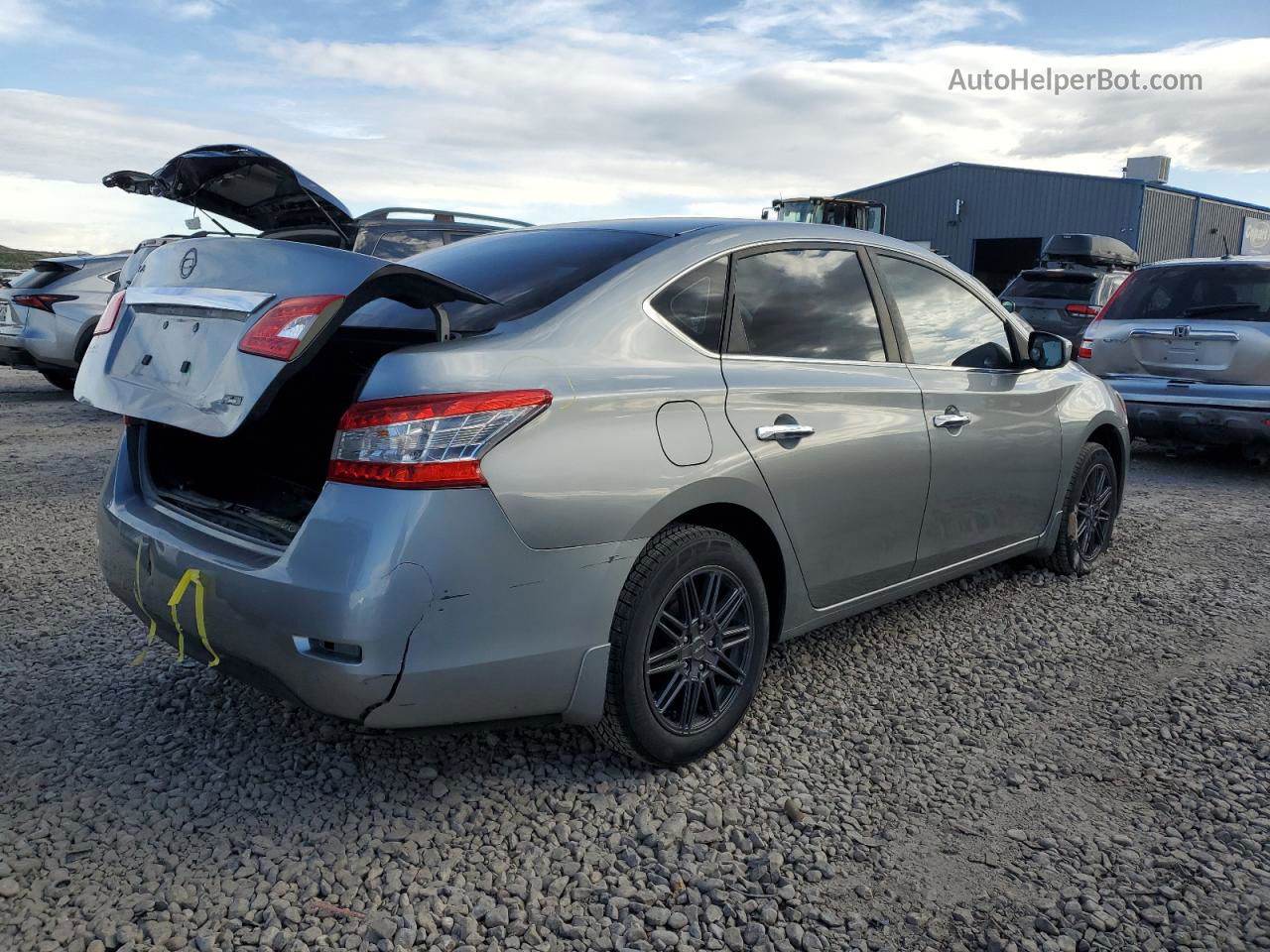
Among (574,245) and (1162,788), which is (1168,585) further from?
(574,245)

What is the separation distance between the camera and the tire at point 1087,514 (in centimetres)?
489

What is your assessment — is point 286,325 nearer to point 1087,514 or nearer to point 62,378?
point 1087,514

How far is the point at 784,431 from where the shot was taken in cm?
311

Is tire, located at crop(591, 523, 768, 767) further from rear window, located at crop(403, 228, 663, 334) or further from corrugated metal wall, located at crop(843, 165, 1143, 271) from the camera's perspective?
corrugated metal wall, located at crop(843, 165, 1143, 271)

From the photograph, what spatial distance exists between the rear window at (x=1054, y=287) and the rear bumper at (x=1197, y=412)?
179 inches

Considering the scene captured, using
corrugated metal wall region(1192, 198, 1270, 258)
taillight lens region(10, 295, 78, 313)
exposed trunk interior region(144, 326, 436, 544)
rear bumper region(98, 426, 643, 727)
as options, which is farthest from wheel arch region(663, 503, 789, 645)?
corrugated metal wall region(1192, 198, 1270, 258)

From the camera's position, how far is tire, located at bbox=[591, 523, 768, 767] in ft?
8.98

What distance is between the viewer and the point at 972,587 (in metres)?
4.88

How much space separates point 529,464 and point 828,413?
121 centimetres

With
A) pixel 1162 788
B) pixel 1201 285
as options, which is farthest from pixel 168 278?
pixel 1201 285

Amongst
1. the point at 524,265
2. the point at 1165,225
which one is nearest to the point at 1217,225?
the point at 1165,225

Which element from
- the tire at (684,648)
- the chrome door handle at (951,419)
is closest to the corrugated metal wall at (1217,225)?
the chrome door handle at (951,419)

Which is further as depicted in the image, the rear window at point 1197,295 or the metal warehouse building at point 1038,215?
the metal warehouse building at point 1038,215

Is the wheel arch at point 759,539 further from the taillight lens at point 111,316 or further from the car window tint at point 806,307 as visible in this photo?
the taillight lens at point 111,316
